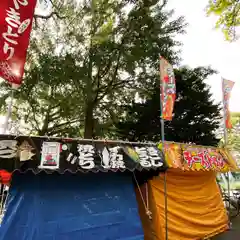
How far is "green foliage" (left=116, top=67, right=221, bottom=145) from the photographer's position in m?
11.9

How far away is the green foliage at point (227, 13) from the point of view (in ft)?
21.0

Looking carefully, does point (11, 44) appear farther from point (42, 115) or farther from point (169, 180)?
point (42, 115)

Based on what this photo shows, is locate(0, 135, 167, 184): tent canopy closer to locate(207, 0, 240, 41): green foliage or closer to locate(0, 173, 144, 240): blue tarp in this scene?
locate(0, 173, 144, 240): blue tarp

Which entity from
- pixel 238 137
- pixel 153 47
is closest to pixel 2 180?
pixel 153 47

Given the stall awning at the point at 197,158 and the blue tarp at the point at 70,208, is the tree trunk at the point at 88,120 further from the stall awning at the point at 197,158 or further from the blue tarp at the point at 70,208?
the blue tarp at the point at 70,208

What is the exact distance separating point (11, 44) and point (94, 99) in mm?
7824

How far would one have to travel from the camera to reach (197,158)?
5.41 metres

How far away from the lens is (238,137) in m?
22.9

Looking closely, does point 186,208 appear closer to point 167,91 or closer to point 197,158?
point 197,158

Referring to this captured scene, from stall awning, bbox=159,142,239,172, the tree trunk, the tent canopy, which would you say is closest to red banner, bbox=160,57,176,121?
stall awning, bbox=159,142,239,172

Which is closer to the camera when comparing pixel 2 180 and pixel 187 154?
pixel 2 180

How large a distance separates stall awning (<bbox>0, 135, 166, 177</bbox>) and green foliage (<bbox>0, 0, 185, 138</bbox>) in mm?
6489

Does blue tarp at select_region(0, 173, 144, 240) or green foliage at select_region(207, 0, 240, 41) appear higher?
green foliage at select_region(207, 0, 240, 41)

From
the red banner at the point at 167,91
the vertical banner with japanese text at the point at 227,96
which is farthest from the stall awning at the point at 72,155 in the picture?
the vertical banner with japanese text at the point at 227,96
